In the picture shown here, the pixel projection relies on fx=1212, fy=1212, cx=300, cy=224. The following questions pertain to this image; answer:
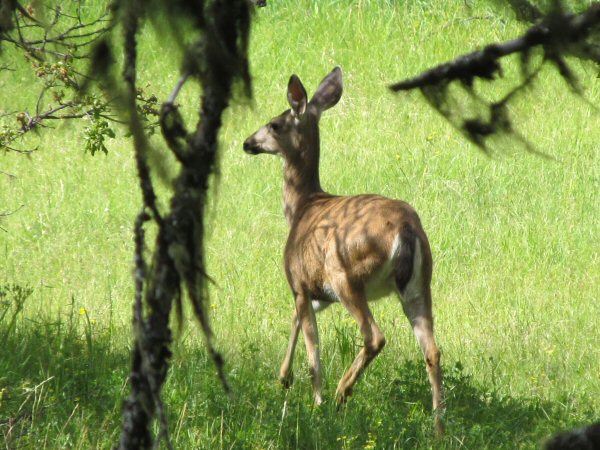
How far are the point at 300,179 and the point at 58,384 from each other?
2980mm

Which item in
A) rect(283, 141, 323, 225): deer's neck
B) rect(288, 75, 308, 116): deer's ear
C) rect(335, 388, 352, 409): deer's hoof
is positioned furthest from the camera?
rect(283, 141, 323, 225): deer's neck

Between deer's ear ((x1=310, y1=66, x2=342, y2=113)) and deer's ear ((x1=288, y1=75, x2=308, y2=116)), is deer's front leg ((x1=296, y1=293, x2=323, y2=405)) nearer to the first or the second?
deer's ear ((x1=288, y1=75, x2=308, y2=116))

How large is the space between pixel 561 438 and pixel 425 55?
1215 centimetres

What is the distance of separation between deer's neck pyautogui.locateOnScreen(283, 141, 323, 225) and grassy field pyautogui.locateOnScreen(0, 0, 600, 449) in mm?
708

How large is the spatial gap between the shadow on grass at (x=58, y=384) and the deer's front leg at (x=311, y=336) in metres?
1.08

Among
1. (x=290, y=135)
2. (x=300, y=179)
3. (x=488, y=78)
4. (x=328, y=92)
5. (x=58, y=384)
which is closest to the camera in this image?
(x=488, y=78)

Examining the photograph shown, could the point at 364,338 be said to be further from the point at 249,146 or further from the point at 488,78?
the point at 488,78

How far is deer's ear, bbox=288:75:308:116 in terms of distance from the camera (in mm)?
8445

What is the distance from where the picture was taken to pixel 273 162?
12273mm

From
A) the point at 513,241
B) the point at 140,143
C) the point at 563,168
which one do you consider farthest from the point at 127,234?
the point at 140,143

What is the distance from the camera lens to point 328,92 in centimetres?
895

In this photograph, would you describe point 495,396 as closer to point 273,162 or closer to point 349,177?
point 349,177

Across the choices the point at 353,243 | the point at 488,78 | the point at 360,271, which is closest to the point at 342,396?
the point at 360,271

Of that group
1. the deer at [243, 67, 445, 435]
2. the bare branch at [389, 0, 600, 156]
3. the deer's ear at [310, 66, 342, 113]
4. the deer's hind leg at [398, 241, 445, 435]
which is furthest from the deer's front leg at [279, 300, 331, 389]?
the bare branch at [389, 0, 600, 156]
